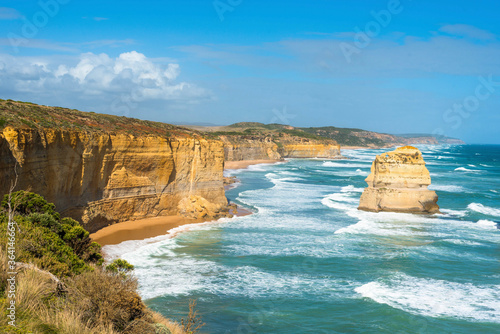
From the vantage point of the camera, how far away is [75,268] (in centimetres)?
1193

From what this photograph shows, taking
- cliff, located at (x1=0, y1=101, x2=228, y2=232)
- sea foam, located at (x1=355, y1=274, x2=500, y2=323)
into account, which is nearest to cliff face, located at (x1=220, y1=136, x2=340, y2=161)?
cliff, located at (x1=0, y1=101, x2=228, y2=232)

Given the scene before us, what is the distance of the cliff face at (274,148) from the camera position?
10112 centimetres

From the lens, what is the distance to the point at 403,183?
34781 mm

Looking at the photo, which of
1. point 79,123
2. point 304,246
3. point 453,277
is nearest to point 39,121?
point 79,123

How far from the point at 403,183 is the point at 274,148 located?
80.6 metres

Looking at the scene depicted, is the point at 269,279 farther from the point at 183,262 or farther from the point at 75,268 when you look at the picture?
the point at 75,268

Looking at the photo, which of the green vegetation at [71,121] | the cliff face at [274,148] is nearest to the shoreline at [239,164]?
the cliff face at [274,148]

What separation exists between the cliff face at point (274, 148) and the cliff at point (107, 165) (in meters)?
56.4

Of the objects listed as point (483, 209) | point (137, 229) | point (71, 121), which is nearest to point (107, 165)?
point (71, 121)

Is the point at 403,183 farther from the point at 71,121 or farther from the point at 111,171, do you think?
the point at 71,121

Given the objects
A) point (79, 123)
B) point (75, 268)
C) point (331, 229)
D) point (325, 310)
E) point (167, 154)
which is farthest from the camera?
point (167, 154)

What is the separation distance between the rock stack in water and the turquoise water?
1.14 m

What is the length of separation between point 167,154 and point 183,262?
12011mm

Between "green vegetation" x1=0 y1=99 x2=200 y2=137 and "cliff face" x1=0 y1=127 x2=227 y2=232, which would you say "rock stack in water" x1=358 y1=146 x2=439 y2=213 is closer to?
"cliff face" x1=0 y1=127 x2=227 y2=232
